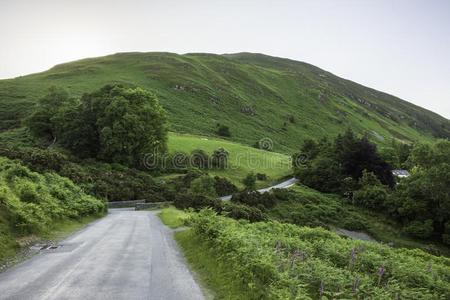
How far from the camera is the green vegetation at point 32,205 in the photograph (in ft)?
78.8

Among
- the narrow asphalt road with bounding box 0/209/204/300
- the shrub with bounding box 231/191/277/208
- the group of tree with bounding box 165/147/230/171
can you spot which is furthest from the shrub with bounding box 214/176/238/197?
the narrow asphalt road with bounding box 0/209/204/300

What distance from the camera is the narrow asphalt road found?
14461mm

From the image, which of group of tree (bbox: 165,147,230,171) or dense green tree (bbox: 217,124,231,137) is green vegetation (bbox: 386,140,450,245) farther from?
dense green tree (bbox: 217,124,231,137)

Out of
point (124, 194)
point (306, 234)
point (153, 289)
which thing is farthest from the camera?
point (124, 194)

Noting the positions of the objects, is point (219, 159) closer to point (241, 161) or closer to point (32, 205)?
point (241, 161)

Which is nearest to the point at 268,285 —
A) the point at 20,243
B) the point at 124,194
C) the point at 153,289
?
the point at 153,289

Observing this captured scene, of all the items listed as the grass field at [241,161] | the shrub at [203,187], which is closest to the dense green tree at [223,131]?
the grass field at [241,161]

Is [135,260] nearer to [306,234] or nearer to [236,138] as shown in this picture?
[306,234]

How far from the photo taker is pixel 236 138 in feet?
496

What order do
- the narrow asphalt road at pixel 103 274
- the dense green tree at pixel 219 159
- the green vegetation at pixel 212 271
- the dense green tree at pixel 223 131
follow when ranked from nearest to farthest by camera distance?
the narrow asphalt road at pixel 103 274 < the green vegetation at pixel 212 271 < the dense green tree at pixel 219 159 < the dense green tree at pixel 223 131

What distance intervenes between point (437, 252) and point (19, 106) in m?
129

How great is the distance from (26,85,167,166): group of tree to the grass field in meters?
12.0

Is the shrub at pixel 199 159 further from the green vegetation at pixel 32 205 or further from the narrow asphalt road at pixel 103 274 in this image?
the narrow asphalt road at pixel 103 274

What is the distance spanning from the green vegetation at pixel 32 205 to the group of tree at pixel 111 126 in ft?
128
